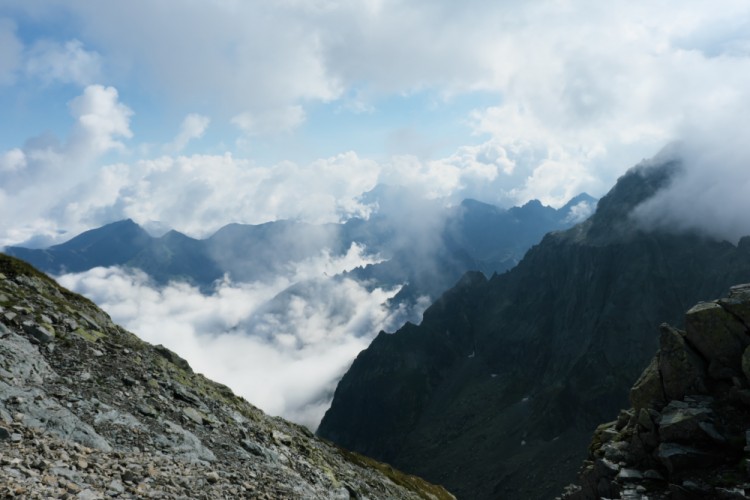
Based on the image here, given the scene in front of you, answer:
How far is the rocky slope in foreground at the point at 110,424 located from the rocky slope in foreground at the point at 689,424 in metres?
21.3

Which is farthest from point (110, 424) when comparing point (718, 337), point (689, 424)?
point (718, 337)

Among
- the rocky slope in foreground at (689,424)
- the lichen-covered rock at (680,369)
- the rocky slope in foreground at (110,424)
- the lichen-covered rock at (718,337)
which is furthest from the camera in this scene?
the lichen-covered rock at (680,369)

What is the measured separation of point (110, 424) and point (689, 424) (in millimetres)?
35556

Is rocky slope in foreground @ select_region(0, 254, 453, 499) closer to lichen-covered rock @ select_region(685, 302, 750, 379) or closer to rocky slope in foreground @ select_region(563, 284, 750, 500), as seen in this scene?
rocky slope in foreground @ select_region(563, 284, 750, 500)

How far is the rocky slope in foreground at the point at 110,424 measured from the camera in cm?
1883

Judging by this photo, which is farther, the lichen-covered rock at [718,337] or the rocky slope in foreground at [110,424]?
the lichen-covered rock at [718,337]

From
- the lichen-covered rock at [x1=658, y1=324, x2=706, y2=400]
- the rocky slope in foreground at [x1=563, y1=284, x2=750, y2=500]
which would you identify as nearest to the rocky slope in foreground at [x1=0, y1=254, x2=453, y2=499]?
the rocky slope in foreground at [x1=563, y1=284, x2=750, y2=500]

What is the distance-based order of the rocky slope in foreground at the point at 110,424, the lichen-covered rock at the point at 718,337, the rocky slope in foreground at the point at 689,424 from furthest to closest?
the lichen-covered rock at the point at 718,337, the rocky slope in foreground at the point at 689,424, the rocky slope in foreground at the point at 110,424

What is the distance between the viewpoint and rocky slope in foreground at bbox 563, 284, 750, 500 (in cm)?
2897

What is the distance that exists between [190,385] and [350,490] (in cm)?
1607

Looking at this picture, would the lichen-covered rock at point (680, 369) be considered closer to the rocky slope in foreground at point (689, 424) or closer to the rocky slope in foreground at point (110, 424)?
the rocky slope in foreground at point (689, 424)

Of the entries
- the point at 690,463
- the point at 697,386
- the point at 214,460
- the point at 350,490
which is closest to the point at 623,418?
the point at 697,386

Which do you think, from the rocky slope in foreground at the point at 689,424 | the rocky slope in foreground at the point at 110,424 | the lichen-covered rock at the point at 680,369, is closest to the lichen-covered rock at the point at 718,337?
the rocky slope in foreground at the point at 689,424

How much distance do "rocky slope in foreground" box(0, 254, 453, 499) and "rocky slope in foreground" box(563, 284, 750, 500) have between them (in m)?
21.3
